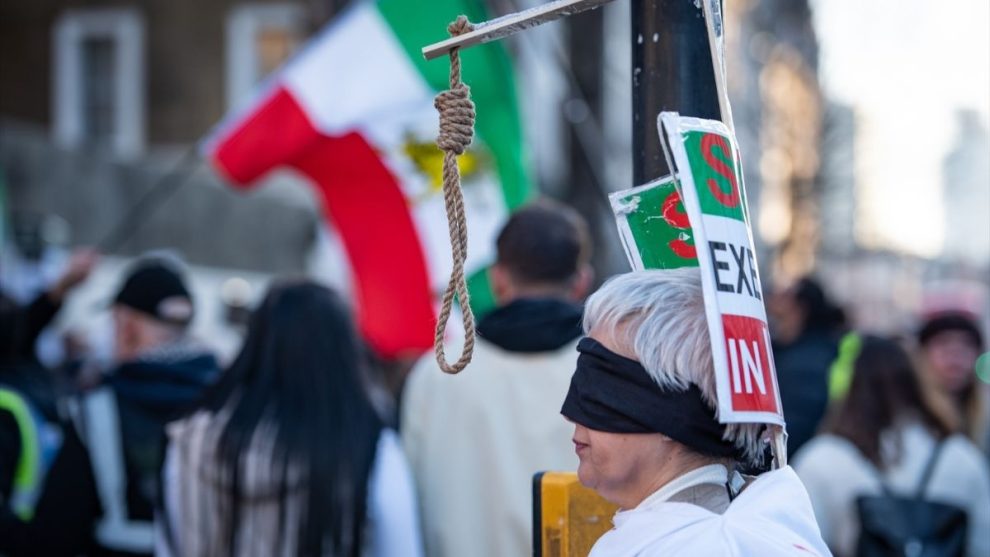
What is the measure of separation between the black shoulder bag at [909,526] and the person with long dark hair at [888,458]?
0.12ft

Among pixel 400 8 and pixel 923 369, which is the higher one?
pixel 400 8

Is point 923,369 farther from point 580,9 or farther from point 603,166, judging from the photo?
point 603,166

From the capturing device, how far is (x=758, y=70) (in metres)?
30.9

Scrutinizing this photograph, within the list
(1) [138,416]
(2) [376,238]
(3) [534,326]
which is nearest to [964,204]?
(2) [376,238]

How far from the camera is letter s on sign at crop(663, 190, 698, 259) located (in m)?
1.94

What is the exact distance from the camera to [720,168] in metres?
1.73

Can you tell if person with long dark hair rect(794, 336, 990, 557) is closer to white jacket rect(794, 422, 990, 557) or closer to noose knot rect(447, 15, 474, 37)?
white jacket rect(794, 422, 990, 557)

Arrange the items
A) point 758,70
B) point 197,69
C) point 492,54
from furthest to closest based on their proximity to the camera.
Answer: point 758,70 < point 197,69 < point 492,54

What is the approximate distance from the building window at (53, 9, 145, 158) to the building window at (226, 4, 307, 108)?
1307mm

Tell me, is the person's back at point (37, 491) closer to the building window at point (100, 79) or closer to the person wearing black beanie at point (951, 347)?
the person wearing black beanie at point (951, 347)

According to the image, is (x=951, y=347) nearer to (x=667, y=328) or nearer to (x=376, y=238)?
(x=376, y=238)

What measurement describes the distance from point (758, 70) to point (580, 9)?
30.3 metres

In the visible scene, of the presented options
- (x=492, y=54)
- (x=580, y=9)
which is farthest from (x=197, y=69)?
(x=580, y=9)

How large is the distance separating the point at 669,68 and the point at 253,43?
13.0 metres
